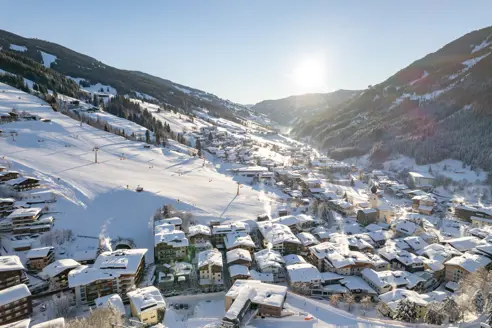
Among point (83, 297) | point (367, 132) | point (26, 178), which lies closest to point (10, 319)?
point (83, 297)

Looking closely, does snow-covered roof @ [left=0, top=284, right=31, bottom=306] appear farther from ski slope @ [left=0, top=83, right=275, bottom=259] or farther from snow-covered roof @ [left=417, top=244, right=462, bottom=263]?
snow-covered roof @ [left=417, top=244, right=462, bottom=263]

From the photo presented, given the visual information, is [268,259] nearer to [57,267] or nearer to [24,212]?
[57,267]

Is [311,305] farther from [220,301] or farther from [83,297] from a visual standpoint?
[83,297]

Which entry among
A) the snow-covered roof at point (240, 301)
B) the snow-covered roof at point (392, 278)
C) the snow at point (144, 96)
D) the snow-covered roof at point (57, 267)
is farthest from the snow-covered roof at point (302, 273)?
the snow at point (144, 96)

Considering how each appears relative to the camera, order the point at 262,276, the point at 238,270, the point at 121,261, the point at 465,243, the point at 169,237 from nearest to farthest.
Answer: the point at 121,261 → the point at 238,270 → the point at 262,276 → the point at 169,237 → the point at 465,243

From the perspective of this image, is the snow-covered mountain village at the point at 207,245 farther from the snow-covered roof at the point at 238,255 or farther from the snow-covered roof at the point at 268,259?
the snow-covered roof at the point at 268,259

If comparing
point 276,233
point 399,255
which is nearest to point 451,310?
point 399,255

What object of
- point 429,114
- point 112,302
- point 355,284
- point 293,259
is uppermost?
point 429,114
